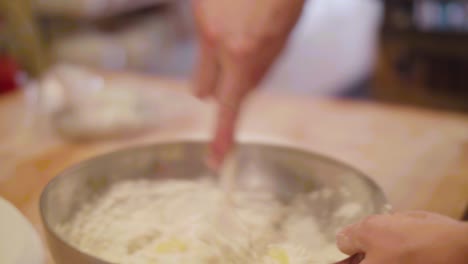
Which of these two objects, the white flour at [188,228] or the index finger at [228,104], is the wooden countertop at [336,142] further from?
the index finger at [228,104]

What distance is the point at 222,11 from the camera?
0.57 m

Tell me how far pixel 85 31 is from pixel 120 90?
4.63 ft

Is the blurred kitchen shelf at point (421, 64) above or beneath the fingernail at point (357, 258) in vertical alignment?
beneath

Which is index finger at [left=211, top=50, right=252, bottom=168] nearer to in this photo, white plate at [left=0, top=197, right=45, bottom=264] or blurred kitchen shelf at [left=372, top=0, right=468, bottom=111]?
white plate at [left=0, top=197, right=45, bottom=264]

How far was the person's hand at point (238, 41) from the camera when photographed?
56cm

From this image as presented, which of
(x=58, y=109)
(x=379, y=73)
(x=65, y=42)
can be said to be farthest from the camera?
(x=65, y=42)

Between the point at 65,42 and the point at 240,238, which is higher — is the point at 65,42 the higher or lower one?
the lower one

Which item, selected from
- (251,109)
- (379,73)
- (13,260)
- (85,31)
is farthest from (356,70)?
(13,260)

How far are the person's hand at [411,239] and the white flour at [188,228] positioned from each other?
8cm

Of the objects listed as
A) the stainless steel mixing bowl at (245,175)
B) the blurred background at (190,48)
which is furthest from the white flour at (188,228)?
the blurred background at (190,48)

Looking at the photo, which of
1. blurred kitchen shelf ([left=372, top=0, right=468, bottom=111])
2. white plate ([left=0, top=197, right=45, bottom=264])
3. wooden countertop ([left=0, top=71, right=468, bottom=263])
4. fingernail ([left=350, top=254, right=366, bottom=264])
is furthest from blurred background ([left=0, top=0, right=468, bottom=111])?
fingernail ([left=350, top=254, right=366, bottom=264])

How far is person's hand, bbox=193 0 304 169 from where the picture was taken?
56 cm

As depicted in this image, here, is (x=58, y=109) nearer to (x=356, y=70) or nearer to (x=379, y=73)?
(x=379, y=73)

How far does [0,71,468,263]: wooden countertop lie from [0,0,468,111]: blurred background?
0.37 metres
